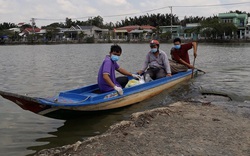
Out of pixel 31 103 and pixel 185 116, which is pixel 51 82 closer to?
pixel 31 103

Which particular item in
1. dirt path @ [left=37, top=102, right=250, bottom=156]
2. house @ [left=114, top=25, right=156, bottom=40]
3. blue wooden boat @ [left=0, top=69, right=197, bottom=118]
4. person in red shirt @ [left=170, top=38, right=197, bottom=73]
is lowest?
dirt path @ [left=37, top=102, right=250, bottom=156]

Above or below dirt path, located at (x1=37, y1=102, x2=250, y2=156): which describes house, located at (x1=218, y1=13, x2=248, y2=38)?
above

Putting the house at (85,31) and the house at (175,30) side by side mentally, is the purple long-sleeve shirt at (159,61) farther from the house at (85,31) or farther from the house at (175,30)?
the house at (85,31)

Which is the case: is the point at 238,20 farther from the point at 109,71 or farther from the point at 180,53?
the point at 109,71

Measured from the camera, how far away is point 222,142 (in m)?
4.79

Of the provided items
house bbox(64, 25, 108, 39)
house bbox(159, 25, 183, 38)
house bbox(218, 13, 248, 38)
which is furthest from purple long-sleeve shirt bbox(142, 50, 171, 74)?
house bbox(64, 25, 108, 39)

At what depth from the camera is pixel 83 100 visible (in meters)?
6.76

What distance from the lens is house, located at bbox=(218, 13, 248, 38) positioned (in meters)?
72.0

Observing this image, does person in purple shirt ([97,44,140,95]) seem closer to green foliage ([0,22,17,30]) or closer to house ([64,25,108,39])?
house ([64,25,108,39])

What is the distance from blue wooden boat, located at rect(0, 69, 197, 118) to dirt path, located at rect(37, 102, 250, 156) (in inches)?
48.5

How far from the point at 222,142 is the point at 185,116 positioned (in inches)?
65.5

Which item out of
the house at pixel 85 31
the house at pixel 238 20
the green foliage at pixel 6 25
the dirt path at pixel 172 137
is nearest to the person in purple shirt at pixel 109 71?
the dirt path at pixel 172 137

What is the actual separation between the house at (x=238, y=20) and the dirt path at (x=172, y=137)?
71.5 meters

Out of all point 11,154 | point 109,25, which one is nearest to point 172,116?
point 11,154
